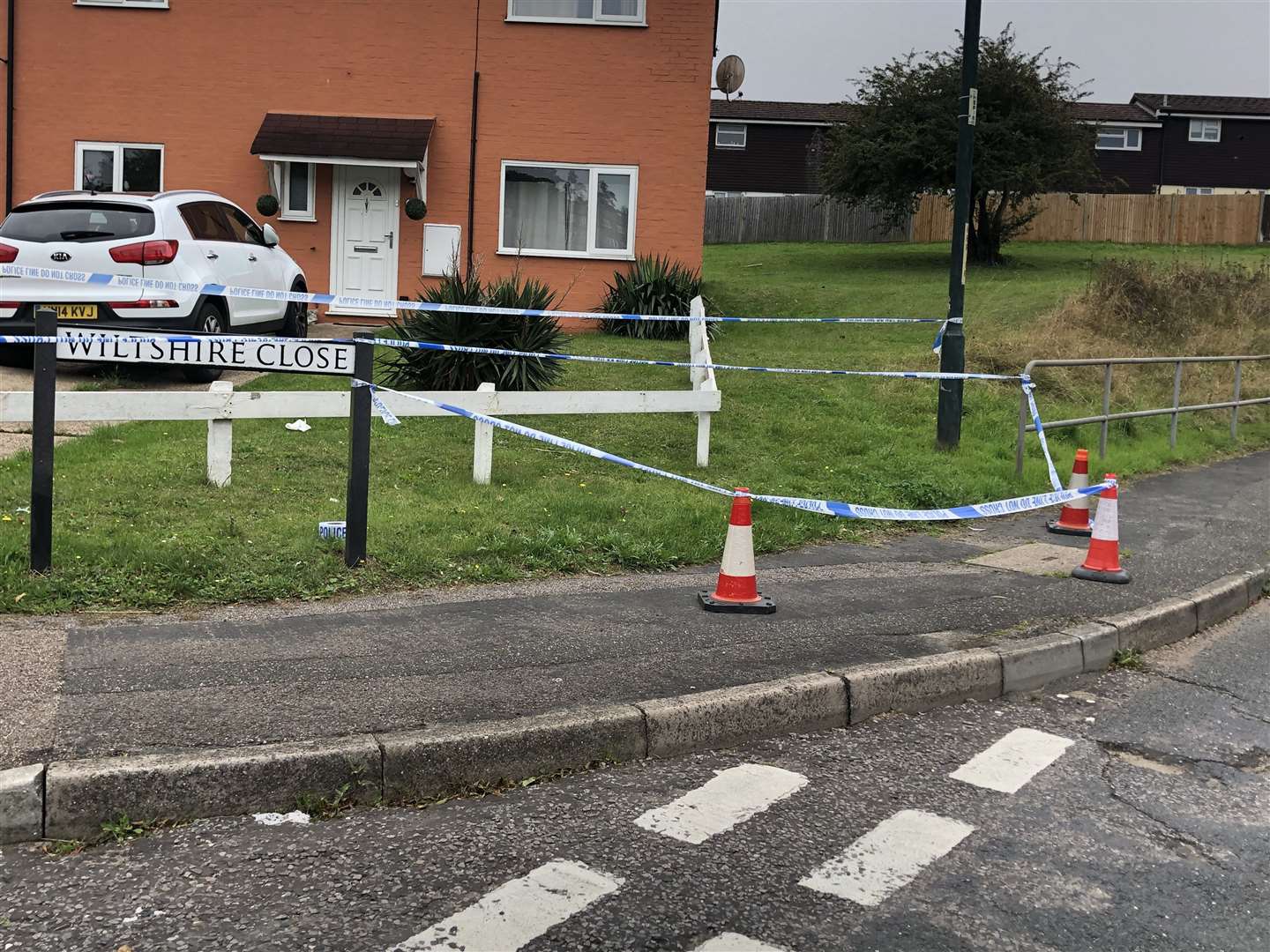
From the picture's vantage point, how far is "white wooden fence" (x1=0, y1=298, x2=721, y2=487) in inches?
293

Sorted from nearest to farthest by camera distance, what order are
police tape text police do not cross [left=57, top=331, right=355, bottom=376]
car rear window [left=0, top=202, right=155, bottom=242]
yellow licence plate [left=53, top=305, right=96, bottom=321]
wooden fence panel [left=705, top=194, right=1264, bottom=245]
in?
police tape text police do not cross [left=57, top=331, right=355, bottom=376]
yellow licence plate [left=53, top=305, right=96, bottom=321]
car rear window [left=0, top=202, right=155, bottom=242]
wooden fence panel [left=705, top=194, right=1264, bottom=245]

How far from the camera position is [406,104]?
19.2 m

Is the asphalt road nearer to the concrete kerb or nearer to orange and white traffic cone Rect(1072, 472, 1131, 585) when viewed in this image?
the concrete kerb

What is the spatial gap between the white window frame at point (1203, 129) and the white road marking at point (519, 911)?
2204 inches

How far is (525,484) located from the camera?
897cm

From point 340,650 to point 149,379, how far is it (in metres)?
7.32

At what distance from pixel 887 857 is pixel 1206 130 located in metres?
55.7

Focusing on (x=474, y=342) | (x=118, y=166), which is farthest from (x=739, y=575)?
(x=118, y=166)

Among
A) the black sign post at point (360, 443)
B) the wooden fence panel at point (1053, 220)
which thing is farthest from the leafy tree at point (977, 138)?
the black sign post at point (360, 443)

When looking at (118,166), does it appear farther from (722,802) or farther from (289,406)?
(722,802)

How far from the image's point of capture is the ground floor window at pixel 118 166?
1925cm

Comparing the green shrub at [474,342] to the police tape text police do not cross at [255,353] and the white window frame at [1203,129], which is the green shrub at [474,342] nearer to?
the police tape text police do not cross at [255,353]

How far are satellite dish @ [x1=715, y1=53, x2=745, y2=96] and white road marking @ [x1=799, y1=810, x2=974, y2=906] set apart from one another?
2906cm

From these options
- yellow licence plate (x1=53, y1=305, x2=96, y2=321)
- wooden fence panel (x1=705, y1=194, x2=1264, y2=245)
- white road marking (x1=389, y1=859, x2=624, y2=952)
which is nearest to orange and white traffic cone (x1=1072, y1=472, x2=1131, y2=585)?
white road marking (x1=389, y1=859, x2=624, y2=952)
